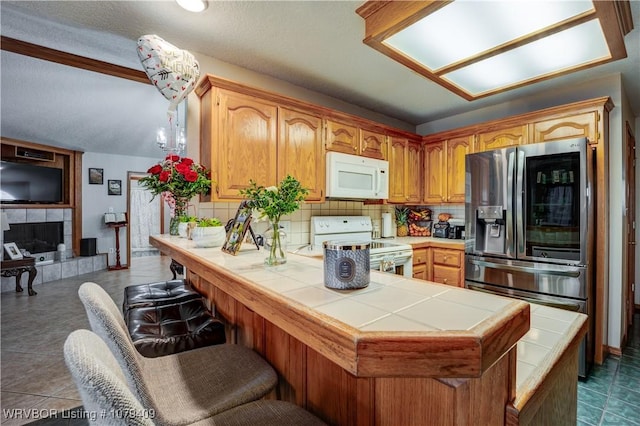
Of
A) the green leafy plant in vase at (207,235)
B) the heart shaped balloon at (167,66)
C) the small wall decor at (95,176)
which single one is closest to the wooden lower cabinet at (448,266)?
the green leafy plant in vase at (207,235)

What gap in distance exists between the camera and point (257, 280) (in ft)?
2.90

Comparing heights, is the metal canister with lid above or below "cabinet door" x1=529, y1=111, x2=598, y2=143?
below

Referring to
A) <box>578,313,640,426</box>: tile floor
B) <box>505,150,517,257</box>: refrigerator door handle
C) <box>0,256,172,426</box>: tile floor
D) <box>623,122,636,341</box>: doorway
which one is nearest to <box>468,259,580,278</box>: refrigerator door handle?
<box>505,150,517,257</box>: refrigerator door handle

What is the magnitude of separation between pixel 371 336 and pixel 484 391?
0.29 m

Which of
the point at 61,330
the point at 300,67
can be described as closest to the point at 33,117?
the point at 61,330

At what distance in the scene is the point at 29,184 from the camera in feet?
17.2

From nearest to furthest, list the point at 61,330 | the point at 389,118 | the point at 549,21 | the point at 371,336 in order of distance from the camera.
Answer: the point at 371,336 < the point at 549,21 < the point at 61,330 < the point at 389,118

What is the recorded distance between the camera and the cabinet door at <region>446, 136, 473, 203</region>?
3.30 m

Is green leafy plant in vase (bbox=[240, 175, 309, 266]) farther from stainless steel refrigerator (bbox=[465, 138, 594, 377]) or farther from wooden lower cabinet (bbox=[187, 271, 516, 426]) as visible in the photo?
stainless steel refrigerator (bbox=[465, 138, 594, 377])

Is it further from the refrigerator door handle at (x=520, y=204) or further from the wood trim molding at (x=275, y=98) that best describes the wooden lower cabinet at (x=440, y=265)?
the wood trim molding at (x=275, y=98)

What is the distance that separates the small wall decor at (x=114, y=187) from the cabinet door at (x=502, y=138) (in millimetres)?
6899

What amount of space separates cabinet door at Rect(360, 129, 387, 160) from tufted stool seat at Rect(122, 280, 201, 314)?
6.76 feet

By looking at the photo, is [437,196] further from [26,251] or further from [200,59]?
[26,251]

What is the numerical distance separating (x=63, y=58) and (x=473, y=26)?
2882 mm
